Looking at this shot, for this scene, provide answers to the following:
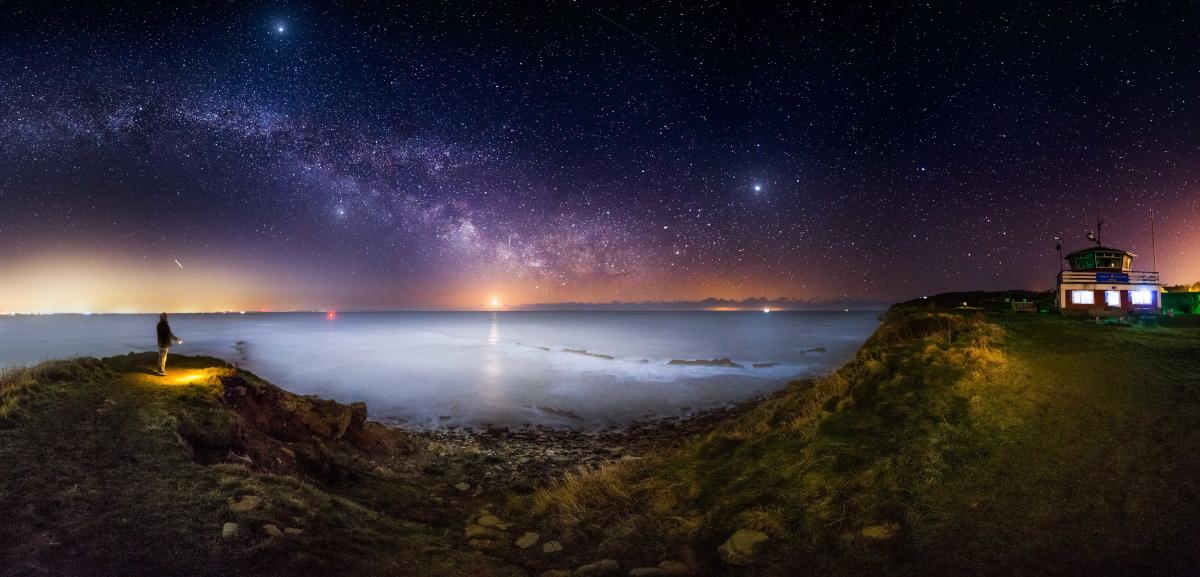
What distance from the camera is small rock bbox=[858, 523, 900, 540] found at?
6457 millimetres

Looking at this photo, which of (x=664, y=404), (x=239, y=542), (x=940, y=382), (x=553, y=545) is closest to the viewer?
(x=239, y=542)

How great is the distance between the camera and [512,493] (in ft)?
36.7

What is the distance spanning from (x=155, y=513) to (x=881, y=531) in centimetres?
938

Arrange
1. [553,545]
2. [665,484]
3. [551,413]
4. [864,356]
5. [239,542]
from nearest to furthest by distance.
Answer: [239,542]
[553,545]
[665,484]
[864,356]
[551,413]

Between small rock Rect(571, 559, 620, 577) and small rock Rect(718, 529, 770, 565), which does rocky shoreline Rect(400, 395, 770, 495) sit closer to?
small rock Rect(571, 559, 620, 577)

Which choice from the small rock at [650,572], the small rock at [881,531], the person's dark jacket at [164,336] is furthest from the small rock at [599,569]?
the person's dark jacket at [164,336]

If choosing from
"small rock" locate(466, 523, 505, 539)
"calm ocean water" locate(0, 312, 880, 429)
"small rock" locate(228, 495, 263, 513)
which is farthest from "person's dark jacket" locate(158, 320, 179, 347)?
"small rock" locate(466, 523, 505, 539)

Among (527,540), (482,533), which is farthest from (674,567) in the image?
(482,533)

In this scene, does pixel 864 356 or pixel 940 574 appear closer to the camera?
pixel 940 574

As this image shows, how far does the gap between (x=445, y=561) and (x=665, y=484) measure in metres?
4.58

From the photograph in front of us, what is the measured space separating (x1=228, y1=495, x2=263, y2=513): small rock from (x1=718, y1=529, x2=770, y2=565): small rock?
6544 millimetres

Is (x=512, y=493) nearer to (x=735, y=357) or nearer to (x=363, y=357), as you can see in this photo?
(x=735, y=357)

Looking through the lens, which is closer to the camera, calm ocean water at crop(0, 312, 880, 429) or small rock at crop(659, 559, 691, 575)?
small rock at crop(659, 559, 691, 575)

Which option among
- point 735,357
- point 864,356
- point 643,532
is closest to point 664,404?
point 864,356
